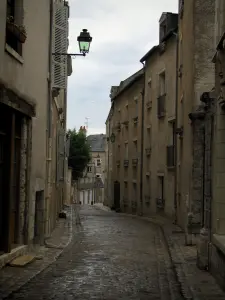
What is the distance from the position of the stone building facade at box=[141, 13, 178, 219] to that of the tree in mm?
24910

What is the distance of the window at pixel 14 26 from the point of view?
9.81 meters

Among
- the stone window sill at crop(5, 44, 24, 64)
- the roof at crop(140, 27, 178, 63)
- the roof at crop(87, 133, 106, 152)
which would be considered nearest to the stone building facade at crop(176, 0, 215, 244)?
the roof at crop(140, 27, 178, 63)

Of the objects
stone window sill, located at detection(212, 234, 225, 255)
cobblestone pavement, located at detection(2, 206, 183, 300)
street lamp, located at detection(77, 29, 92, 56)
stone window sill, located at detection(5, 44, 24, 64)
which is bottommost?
cobblestone pavement, located at detection(2, 206, 183, 300)

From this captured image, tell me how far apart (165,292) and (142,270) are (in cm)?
200

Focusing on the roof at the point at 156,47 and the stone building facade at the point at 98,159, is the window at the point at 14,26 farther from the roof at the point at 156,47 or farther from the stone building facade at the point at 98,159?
the stone building facade at the point at 98,159

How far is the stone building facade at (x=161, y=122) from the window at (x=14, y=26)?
12.4 m

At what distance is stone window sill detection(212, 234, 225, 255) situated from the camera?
7.92 meters

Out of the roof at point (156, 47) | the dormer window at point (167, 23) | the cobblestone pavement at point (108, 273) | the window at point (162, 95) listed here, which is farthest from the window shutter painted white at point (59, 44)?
the window at point (162, 95)

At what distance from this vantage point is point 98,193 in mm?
76062

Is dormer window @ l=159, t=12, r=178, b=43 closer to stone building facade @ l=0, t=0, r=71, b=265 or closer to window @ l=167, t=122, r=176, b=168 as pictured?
window @ l=167, t=122, r=176, b=168

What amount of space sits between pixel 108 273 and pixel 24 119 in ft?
11.8

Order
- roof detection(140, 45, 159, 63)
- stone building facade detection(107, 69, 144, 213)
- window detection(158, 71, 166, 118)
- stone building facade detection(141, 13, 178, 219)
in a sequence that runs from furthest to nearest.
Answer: stone building facade detection(107, 69, 144, 213) → roof detection(140, 45, 159, 63) → window detection(158, 71, 166, 118) → stone building facade detection(141, 13, 178, 219)

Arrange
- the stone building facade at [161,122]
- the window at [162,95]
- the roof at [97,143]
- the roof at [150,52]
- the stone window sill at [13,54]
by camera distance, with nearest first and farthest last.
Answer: the stone window sill at [13,54]
the stone building facade at [161,122]
the window at [162,95]
the roof at [150,52]
the roof at [97,143]

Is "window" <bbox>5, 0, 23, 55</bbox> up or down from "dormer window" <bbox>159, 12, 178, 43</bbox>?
down
